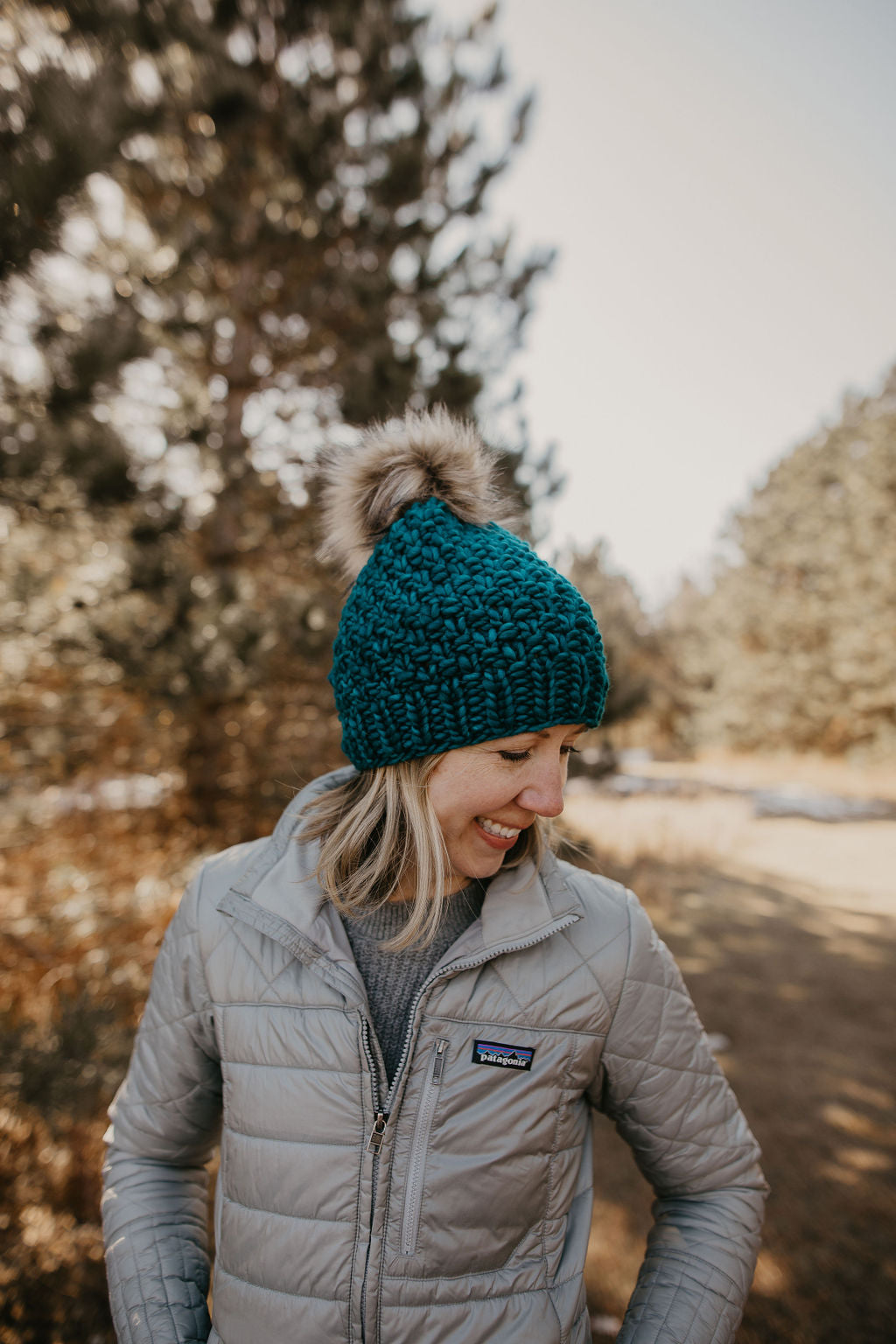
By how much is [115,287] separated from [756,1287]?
531cm

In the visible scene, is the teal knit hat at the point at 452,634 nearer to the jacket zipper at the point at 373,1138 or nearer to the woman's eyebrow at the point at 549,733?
the woman's eyebrow at the point at 549,733

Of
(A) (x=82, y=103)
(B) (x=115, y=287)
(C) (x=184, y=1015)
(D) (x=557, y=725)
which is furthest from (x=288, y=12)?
(C) (x=184, y=1015)

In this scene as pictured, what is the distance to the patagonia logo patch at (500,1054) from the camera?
44.2 inches

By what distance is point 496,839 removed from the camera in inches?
47.6

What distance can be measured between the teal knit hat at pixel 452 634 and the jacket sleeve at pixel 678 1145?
446mm

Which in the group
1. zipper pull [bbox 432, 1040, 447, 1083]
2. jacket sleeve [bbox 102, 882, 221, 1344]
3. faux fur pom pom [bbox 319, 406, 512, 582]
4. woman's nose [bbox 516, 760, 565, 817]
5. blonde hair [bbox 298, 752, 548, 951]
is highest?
faux fur pom pom [bbox 319, 406, 512, 582]

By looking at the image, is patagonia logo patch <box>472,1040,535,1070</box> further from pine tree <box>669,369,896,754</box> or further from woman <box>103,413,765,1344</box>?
pine tree <box>669,369,896,754</box>

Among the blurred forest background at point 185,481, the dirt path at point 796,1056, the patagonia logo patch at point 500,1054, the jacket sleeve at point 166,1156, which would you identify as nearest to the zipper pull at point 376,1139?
the patagonia logo patch at point 500,1054

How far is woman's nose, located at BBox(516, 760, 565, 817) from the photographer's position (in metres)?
1.15

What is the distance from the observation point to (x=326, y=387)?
15.2 feet

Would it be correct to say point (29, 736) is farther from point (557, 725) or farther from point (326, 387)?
point (557, 725)

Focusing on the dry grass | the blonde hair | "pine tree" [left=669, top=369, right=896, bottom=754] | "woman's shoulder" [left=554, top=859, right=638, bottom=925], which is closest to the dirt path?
the dry grass

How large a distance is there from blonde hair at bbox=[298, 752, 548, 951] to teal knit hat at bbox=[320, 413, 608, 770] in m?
0.06

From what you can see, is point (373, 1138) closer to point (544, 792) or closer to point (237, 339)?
point (544, 792)
